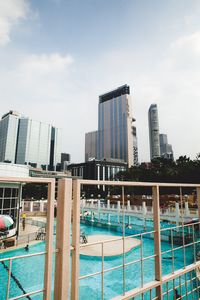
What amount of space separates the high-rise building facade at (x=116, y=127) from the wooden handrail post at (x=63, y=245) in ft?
437

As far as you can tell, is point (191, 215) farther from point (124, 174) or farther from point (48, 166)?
point (48, 166)

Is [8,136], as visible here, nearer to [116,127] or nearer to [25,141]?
[25,141]

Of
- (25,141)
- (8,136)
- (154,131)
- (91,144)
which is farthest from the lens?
(154,131)

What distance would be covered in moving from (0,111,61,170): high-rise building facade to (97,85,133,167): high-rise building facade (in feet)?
129

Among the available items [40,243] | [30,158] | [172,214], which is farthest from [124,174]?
[30,158]

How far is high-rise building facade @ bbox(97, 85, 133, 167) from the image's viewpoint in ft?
450

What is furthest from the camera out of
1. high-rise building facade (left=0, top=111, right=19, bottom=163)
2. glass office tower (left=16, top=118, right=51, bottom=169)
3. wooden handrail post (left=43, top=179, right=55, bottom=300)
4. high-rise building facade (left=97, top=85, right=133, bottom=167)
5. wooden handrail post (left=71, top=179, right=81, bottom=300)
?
→ high-rise building facade (left=97, top=85, right=133, bottom=167)

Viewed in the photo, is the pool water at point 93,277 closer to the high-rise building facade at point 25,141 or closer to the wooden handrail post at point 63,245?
the wooden handrail post at point 63,245

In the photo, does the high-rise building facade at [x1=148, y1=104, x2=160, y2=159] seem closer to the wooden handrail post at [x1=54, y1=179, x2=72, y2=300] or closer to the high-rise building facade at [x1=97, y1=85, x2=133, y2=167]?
the high-rise building facade at [x1=97, y1=85, x2=133, y2=167]

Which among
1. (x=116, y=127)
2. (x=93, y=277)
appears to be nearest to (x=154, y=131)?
(x=116, y=127)

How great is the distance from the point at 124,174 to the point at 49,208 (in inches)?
2219

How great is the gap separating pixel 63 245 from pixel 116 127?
465ft

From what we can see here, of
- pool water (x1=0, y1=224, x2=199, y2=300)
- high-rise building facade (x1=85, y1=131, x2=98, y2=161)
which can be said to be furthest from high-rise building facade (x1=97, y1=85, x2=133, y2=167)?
pool water (x1=0, y1=224, x2=199, y2=300)

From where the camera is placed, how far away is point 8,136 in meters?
114
